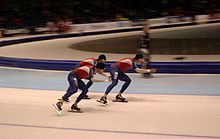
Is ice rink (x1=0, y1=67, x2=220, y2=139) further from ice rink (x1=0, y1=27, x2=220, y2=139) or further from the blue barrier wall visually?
the blue barrier wall

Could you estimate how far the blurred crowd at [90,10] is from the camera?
28544 mm

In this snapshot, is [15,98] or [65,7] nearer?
[15,98]

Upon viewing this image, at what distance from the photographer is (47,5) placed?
105 ft

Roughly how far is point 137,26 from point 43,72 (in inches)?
737

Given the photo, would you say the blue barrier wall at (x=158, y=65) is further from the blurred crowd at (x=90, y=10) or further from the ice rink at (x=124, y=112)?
the blurred crowd at (x=90, y=10)

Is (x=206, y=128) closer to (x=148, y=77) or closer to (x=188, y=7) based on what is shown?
(x=148, y=77)

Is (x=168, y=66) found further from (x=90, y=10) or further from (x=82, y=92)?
(x=90, y=10)

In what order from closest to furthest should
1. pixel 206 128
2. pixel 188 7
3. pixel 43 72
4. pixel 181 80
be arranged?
pixel 206 128 < pixel 181 80 < pixel 43 72 < pixel 188 7

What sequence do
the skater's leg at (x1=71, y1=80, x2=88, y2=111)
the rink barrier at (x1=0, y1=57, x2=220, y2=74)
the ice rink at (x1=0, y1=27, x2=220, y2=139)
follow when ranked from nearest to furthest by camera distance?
the ice rink at (x1=0, y1=27, x2=220, y2=139) → the skater's leg at (x1=71, y1=80, x2=88, y2=111) → the rink barrier at (x1=0, y1=57, x2=220, y2=74)

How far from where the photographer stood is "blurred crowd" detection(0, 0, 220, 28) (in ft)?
93.6

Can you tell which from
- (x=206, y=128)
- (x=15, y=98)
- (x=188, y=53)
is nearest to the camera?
(x=206, y=128)

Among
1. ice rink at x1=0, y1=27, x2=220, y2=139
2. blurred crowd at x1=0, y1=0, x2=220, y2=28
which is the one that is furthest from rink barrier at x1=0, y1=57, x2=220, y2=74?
blurred crowd at x1=0, y1=0, x2=220, y2=28

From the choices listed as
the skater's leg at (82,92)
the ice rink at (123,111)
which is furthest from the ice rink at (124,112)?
the skater's leg at (82,92)

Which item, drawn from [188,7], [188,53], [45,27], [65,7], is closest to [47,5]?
[65,7]
